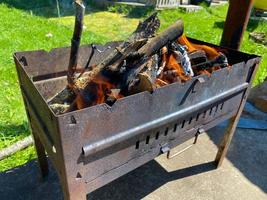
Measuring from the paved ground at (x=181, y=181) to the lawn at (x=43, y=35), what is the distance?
14.1 inches

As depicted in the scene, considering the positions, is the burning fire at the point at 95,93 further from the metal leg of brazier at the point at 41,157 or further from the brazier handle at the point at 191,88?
the metal leg of brazier at the point at 41,157

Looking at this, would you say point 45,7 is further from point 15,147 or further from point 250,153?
point 250,153

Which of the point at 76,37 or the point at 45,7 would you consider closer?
the point at 76,37

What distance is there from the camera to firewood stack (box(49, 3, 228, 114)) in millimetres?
1706

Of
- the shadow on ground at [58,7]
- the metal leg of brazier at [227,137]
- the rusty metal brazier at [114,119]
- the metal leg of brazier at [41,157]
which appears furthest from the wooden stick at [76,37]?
the shadow on ground at [58,7]

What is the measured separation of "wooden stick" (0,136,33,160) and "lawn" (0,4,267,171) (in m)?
0.04

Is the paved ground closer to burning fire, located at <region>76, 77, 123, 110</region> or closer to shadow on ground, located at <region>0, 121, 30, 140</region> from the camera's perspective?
shadow on ground, located at <region>0, 121, 30, 140</region>

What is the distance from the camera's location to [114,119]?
59.1 inches

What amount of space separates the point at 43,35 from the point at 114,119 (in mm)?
4941

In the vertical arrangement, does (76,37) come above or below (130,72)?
above

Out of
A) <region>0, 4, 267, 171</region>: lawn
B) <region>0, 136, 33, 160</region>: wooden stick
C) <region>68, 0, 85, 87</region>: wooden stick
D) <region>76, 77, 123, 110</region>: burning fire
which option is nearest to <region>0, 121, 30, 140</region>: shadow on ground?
<region>0, 4, 267, 171</region>: lawn

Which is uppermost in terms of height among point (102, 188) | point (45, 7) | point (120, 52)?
point (120, 52)

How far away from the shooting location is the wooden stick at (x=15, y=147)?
273 centimetres

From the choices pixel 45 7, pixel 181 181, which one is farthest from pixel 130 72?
pixel 45 7
